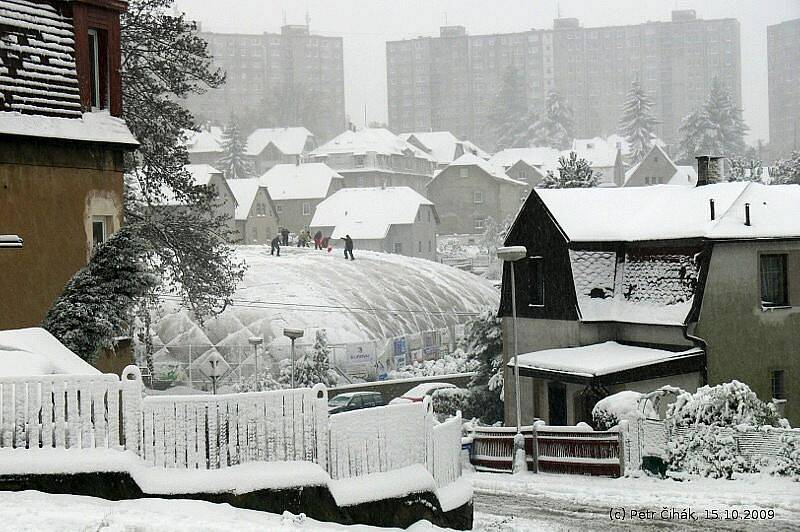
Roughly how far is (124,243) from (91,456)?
23.2ft

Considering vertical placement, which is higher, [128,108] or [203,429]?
[128,108]

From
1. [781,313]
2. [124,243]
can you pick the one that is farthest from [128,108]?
[781,313]

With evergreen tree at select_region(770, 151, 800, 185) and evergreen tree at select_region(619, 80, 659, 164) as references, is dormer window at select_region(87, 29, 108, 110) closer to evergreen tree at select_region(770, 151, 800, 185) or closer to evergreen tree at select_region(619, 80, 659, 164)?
evergreen tree at select_region(770, 151, 800, 185)

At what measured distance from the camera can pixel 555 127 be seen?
7047 inches

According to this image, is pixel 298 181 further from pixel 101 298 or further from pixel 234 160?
pixel 101 298

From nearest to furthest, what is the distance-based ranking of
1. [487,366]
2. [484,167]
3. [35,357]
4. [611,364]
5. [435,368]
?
[35,357]
[611,364]
[487,366]
[435,368]
[484,167]

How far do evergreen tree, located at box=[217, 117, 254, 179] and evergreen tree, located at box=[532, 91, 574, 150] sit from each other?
51204 millimetres

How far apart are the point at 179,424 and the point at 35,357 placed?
2.63 meters

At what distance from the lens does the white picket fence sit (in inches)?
485

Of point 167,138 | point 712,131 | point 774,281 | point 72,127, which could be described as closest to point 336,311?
point 167,138

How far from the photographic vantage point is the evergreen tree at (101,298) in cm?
1838

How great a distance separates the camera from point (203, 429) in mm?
12695

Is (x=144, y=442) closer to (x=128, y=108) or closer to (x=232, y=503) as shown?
(x=232, y=503)

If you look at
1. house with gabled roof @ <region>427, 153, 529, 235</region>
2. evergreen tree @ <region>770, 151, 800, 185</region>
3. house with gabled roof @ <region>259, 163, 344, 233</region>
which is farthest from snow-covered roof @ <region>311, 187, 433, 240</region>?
evergreen tree @ <region>770, 151, 800, 185</region>
